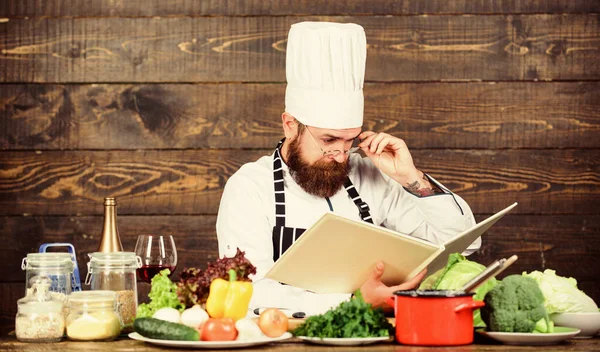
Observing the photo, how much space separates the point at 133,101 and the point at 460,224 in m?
1.55

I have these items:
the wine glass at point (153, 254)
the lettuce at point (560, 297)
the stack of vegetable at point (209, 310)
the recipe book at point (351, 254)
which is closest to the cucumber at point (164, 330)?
the stack of vegetable at point (209, 310)

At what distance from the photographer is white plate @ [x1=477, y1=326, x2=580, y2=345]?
1.81 metres

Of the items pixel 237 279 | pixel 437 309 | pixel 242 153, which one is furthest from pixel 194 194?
pixel 437 309

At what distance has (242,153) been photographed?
3.67 metres

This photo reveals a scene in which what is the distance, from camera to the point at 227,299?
1.89 m

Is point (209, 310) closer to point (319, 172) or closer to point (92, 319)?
point (92, 319)

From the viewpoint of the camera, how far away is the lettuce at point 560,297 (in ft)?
6.49

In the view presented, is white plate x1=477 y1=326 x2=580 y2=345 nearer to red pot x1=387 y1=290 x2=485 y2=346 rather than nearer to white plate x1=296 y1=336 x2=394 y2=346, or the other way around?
red pot x1=387 y1=290 x2=485 y2=346

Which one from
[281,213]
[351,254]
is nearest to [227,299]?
[351,254]

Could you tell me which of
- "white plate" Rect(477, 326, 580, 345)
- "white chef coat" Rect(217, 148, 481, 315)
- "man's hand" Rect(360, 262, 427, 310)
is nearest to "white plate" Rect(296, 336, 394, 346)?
"white plate" Rect(477, 326, 580, 345)

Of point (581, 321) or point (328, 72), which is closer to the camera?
point (581, 321)

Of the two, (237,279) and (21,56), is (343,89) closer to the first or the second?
(237,279)

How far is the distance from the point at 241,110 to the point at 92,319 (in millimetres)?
1876

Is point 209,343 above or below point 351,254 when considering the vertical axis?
below
